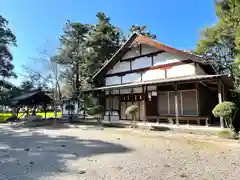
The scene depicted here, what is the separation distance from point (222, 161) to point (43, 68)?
1987cm

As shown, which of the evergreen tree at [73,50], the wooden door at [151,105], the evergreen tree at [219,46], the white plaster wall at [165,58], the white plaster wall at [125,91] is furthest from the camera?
the evergreen tree at [73,50]

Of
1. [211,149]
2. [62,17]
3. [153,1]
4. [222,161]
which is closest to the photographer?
[222,161]

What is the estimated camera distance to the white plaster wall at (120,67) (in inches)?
569

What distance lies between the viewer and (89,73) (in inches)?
787

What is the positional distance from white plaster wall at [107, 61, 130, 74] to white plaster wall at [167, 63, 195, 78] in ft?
11.4

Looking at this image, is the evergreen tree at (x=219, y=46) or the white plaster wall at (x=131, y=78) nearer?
the white plaster wall at (x=131, y=78)

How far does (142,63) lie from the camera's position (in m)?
13.5

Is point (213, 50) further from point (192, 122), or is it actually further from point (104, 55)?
point (104, 55)

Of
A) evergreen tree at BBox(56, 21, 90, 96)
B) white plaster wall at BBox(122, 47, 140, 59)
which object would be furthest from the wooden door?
evergreen tree at BBox(56, 21, 90, 96)

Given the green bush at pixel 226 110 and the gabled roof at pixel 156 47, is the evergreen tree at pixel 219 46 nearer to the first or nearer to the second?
the gabled roof at pixel 156 47

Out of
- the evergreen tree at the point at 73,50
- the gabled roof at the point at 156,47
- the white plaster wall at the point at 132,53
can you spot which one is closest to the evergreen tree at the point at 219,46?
the gabled roof at the point at 156,47

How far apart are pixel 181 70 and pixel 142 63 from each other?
296 cm

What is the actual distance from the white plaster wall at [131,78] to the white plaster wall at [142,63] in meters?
0.58

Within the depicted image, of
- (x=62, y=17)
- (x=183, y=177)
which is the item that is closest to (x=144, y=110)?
(x=183, y=177)
